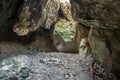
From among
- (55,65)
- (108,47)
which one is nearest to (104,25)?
(108,47)

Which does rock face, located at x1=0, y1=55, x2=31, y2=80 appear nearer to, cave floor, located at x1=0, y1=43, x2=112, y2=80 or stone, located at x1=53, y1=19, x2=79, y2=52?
cave floor, located at x1=0, y1=43, x2=112, y2=80

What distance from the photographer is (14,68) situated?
4156 millimetres

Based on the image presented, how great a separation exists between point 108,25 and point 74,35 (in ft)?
9.40

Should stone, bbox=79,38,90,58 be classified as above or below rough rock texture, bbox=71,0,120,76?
below

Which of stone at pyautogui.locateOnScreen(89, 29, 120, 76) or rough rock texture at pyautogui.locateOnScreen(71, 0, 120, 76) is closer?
rough rock texture at pyautogui.locateOnScreen(71, 0, 120, 76)

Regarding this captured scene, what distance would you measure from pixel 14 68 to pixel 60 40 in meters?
1.98

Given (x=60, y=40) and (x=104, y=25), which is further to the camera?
(x=60, y=40)

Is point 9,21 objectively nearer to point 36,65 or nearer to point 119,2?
point 36,65

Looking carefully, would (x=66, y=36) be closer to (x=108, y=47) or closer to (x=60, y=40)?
(x=60, y=40)

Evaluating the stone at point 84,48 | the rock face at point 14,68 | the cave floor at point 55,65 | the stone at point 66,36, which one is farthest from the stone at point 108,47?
the stone at point 66,36

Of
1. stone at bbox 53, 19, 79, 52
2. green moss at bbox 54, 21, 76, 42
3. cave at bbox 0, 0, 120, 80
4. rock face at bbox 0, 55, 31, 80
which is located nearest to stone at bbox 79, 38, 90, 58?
cave at bbox 0, 0, 120, 80

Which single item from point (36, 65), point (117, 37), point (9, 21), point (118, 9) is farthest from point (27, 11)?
point (118, 9)

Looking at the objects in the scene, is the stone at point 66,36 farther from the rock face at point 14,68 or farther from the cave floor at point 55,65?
the rock face at point 14,68

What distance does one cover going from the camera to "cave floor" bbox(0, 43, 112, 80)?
4352 millimetres
